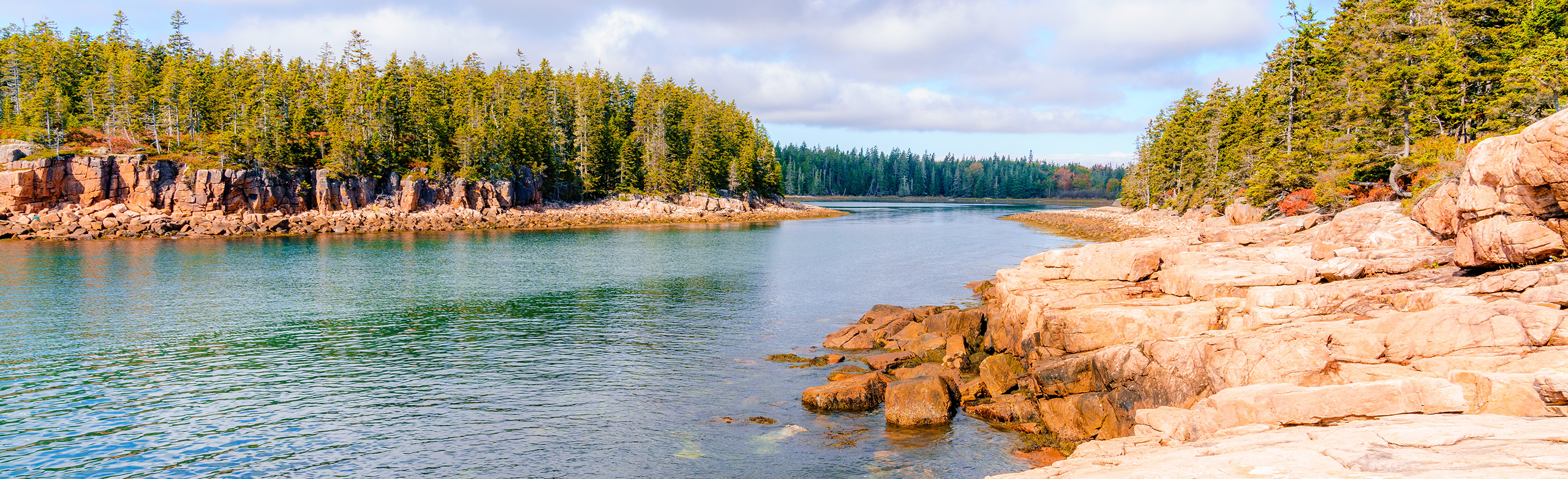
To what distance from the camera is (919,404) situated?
2047cm

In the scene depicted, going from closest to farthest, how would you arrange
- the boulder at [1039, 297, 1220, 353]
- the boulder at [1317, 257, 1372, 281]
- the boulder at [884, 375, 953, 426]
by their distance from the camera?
the boulder at [1039, 297, 1220, 353] → the boulder at [884, 375, 953, 426] → the boulder at [1317, 257, 1372, 281]

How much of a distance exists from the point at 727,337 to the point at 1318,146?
40.5 metres

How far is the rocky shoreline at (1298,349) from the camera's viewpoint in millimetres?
10930

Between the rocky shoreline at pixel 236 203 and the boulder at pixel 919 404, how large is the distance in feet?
291

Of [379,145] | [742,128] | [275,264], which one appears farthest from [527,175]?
[275,264]

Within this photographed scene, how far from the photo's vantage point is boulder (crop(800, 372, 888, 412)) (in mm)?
21500

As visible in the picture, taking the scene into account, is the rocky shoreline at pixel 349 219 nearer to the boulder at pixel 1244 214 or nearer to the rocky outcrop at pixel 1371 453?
the boulder at pixel 1244 214

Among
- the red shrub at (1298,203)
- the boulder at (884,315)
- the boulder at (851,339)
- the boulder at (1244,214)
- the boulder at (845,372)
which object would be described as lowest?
the boulder at (845,372)

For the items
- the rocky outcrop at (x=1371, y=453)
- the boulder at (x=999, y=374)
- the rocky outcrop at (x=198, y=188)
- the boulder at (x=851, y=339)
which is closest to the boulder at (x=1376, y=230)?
the boulder at (x=999, y=374)

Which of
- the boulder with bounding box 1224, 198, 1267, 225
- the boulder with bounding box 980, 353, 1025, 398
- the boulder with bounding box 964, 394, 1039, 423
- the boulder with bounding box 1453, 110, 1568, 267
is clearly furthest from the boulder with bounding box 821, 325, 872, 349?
the boulder with bounding box 1224, 198, 1267, 225

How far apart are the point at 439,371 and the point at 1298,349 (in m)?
25.5

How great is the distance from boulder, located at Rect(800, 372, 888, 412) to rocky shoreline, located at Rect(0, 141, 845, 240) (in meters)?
86.4

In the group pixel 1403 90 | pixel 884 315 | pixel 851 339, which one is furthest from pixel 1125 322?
pixel 1403 90

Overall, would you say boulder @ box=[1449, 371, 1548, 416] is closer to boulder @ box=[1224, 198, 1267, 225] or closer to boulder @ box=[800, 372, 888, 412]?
boulder @ box=[800, 372, 888, 412]
